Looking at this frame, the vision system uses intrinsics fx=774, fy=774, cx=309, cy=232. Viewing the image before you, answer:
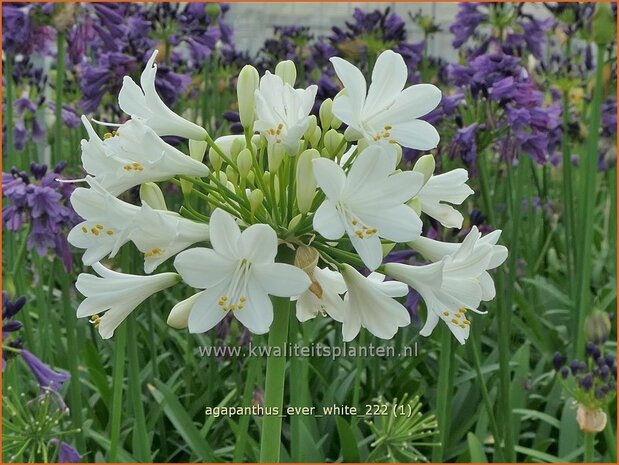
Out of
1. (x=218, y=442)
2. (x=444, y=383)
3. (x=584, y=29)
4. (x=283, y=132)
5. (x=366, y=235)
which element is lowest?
(x=218, y=442)

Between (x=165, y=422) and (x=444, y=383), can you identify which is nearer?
(x=444, y=383)

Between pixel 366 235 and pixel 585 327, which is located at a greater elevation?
pixel 366 235

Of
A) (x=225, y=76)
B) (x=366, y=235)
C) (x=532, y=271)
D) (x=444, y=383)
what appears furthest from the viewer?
(x=225, y=76)

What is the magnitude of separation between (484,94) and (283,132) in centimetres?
183

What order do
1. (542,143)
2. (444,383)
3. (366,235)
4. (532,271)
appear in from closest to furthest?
(366,235) < (444,383) < (542,143) < (532,271)

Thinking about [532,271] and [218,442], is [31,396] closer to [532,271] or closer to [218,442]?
[218,442]

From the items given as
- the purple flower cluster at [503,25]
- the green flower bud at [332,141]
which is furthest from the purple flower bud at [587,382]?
the purple flower cluster at [503,25]

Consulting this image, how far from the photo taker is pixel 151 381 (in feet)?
10.8

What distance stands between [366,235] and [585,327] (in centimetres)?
180

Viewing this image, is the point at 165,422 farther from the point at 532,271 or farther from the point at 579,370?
the point at 532,271

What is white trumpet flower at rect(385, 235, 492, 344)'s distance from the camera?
4.01 ft

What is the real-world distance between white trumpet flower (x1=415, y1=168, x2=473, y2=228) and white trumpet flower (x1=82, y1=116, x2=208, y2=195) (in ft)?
1.30

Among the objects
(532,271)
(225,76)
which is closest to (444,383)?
(532,271)

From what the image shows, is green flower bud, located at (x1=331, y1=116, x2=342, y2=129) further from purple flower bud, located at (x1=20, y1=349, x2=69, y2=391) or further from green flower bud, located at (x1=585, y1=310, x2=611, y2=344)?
green flower bud, located at (x1=585, y1=310, x2=611, y2=344)
